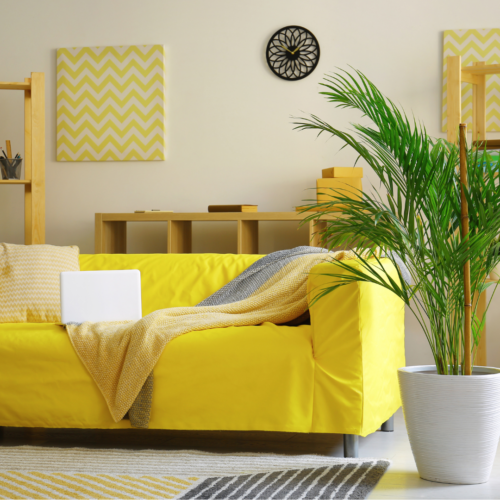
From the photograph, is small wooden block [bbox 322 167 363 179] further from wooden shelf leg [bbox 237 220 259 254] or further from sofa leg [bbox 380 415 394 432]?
sofa leg [bbox 380 415 394 432]

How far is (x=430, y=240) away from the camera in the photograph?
2.06 metres

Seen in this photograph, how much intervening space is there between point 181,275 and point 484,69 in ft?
6.22

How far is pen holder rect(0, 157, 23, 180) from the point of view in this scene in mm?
3844

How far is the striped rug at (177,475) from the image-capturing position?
1846mm

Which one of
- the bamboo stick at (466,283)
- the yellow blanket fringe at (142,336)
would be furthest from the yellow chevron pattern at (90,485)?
the bamboo stick at (466,283)

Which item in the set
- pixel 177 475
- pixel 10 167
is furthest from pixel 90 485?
pixel 10 167

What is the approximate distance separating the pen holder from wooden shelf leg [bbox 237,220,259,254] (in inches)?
52.4

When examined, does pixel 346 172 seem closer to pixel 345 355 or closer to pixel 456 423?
pixel 345 355

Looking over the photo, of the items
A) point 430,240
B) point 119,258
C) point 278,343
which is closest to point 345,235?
point 430,240

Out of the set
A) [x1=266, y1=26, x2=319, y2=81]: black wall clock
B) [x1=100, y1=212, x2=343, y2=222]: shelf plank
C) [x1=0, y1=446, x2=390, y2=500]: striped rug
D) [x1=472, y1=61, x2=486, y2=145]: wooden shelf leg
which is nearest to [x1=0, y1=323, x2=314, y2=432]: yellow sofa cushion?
[x1=0, y1=446, x2=390, y2=500]: striped rug

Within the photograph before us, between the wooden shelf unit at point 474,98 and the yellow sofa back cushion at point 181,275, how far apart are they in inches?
50.1

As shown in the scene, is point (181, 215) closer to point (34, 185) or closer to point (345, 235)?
point (34, 185)

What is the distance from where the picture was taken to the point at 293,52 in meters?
4.01

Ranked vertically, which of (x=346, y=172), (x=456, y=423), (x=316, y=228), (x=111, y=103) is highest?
(x=111, y=103)
